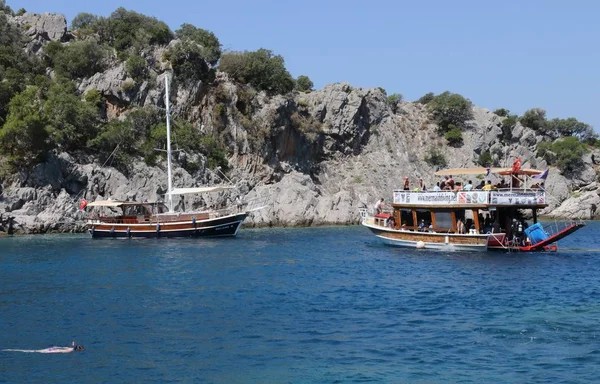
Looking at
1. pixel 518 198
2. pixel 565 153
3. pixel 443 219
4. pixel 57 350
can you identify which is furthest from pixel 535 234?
pixel 565 153

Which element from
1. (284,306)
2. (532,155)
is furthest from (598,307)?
(532,155)

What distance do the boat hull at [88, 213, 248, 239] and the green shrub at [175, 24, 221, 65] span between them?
1372 inches

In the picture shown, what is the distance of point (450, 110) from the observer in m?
102

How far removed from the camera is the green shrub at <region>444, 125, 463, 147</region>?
10012 cm

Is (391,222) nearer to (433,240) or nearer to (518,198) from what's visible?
(433,240)

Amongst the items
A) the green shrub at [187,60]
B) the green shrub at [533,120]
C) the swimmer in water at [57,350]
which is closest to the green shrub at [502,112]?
the green shrub at [533,120]

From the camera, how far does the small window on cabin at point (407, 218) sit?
46.5m

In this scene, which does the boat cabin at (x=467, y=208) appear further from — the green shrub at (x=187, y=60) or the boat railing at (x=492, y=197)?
the green shrub at (x=187, y=60)

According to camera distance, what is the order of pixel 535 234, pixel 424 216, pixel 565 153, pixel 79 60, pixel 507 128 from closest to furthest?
pixel 535 234, pixel 424 216, pixel 79 60, pixel 565 153, pixel 507 128

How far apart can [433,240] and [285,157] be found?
43805mm

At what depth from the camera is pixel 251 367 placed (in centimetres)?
1792

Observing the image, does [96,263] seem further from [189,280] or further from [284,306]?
[284,306]

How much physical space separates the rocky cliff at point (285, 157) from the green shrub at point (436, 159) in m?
0.88

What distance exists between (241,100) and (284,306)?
Answer: 61245mm
